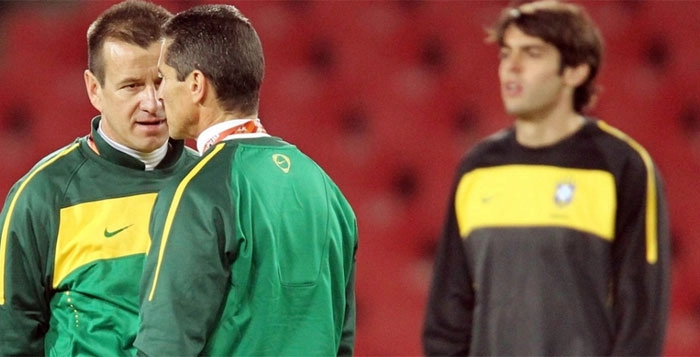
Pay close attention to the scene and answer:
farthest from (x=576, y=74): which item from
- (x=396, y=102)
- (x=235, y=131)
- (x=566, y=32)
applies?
(x=396, y=102)

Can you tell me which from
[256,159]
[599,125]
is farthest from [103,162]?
[599,125]

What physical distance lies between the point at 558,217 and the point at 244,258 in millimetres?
302

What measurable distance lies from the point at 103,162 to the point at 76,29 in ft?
2.29

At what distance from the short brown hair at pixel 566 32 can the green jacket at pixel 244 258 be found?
0.26 meters

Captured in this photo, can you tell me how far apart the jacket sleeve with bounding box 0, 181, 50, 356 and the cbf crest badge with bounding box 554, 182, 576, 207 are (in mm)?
585

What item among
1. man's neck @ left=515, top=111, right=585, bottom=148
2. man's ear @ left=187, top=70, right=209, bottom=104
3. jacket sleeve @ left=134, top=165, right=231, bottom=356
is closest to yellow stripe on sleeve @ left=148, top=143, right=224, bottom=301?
jacket sleeve @ left=134, top=165, right=231, bottom=356

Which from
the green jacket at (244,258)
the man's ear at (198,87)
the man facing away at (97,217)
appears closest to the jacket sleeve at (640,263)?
the green jacket at (244,258)

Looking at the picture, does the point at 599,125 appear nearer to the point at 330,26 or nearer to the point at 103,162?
the point at 103,162

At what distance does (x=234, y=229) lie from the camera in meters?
1.20

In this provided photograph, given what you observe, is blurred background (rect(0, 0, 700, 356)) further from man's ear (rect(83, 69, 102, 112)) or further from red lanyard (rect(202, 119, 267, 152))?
red lanyard (rect(202, 119, 267, 152))

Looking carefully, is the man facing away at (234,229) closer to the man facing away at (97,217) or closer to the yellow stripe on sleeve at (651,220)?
the man facing away at (97,217)

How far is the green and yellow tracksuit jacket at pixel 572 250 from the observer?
1.12 meters

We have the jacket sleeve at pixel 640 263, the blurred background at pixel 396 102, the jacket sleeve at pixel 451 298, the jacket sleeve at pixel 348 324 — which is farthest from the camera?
the blurred background at pixel 396 102

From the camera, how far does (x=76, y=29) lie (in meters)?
2.10
